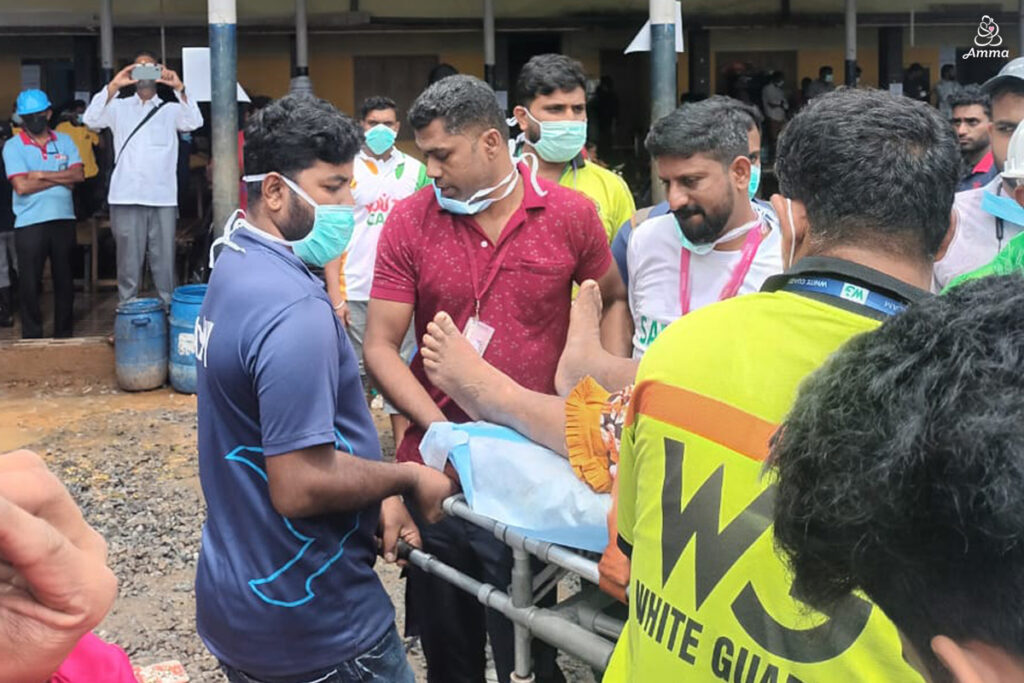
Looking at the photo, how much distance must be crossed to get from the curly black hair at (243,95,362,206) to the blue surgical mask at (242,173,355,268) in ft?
0.10

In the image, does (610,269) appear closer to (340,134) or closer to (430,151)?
(430,151)

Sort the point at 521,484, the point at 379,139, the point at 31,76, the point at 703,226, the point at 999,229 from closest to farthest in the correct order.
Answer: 1. the point at 521,484
2. the point at 703,226
3. the point at 999,229
4. the point at 379,139
5. the point at 31,76

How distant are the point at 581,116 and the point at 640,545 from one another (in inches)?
130

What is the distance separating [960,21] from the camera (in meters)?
13.7

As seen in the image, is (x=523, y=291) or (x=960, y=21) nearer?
(x=523, y=291)

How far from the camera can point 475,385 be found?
2834 millimetres

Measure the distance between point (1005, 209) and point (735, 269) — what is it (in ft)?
3.46

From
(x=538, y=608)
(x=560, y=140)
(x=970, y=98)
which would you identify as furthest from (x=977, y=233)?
(x=970, y=98)

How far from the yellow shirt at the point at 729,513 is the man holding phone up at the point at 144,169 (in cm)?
758

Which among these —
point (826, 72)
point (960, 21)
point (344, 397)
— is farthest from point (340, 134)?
point (960, 21)

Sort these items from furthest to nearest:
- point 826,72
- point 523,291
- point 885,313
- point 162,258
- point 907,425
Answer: point 826,72 < point 162,258 < point 523,291 < point 885,313 < point 907,425

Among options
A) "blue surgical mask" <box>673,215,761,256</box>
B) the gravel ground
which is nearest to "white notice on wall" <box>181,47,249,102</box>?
the gravel ground

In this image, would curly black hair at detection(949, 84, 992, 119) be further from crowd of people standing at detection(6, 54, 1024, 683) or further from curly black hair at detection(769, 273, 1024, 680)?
curly black hair at detection(769, 273, 1024, 680)

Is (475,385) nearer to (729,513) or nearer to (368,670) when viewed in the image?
(368,670)
